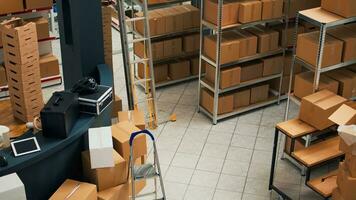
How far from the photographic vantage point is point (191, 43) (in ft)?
29.6

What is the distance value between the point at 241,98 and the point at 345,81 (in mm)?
1873

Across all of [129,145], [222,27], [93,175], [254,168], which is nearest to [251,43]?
[222,27]

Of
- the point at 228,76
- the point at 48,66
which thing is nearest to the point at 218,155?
the point at 228,76

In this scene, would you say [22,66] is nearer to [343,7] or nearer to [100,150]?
[100,150]

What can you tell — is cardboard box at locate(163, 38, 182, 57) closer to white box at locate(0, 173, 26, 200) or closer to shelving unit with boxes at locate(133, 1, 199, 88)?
shelving unit with boxes at locate(133, 1, 199, 88)

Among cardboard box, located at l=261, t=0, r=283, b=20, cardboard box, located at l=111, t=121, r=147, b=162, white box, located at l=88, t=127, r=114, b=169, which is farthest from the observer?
cardboard box, located at l=261, t=0, r=283, b=20

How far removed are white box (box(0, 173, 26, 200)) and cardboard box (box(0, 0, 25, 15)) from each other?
4.44 m

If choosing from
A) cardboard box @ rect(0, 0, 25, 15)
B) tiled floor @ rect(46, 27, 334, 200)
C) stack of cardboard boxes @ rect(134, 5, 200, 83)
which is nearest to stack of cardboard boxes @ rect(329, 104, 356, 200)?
tiled floor @ rect(46, 27, 334, 200)

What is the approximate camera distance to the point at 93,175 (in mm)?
5508

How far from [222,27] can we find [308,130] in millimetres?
2105

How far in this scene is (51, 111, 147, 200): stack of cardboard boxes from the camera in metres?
5.21

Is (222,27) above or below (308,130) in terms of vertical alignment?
above

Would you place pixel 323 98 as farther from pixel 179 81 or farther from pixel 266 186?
pixel 179 81

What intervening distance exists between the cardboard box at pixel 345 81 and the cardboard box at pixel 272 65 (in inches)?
50.8
